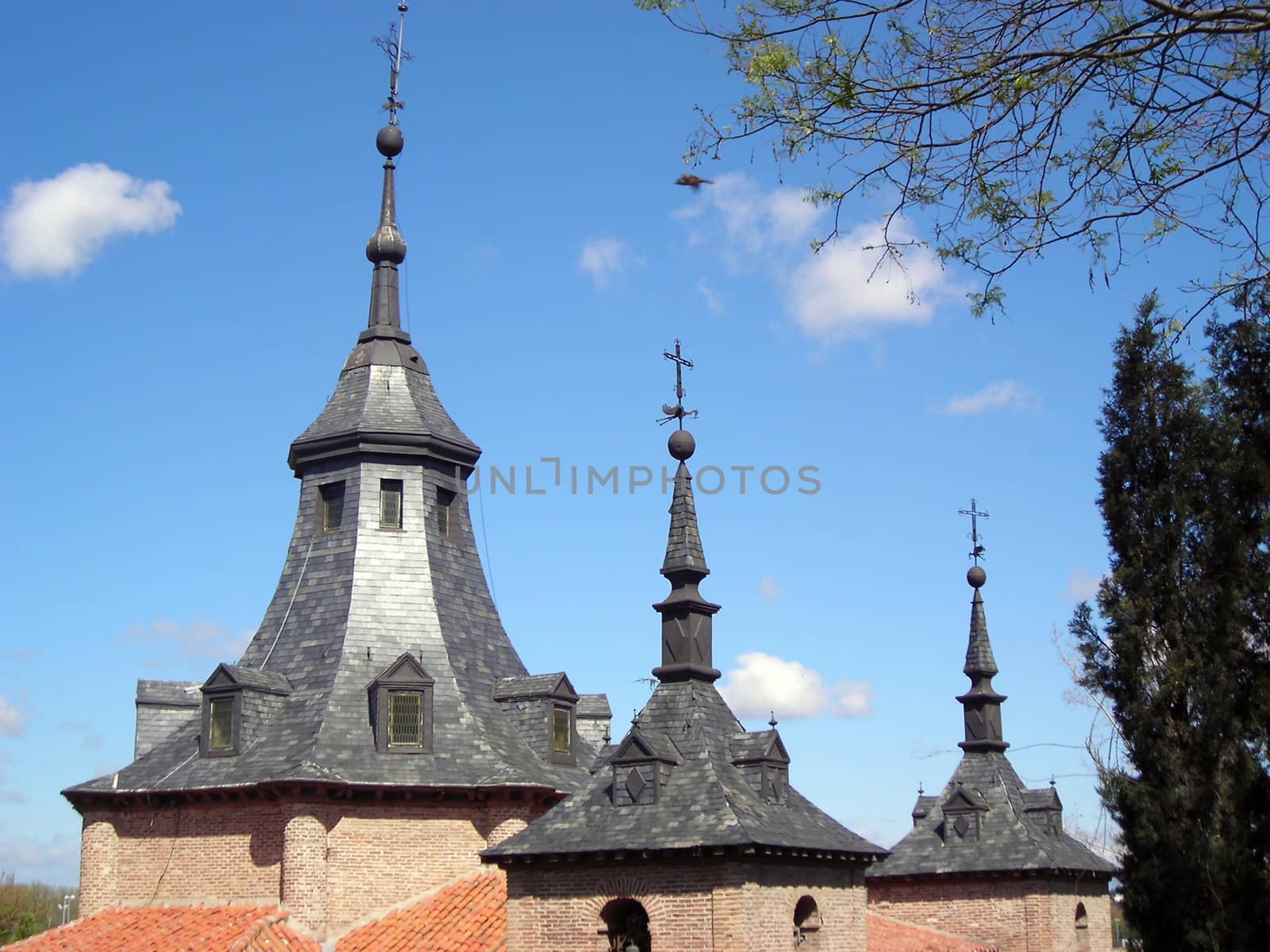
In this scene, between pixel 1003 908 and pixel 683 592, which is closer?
pixel 683 592

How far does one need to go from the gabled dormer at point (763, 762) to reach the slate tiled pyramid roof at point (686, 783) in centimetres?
2

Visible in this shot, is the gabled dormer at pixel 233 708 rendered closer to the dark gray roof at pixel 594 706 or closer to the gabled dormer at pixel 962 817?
the dark gray roof at pixel 594 706

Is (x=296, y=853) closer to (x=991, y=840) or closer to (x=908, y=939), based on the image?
(x=908, y=939)

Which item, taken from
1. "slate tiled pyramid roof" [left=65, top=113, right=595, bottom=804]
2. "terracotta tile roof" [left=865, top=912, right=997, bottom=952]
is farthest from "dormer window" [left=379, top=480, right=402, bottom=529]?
"terracotta tile roof" [left=865, top=912, right=997, bottom=952]

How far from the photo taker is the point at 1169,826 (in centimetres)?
1902

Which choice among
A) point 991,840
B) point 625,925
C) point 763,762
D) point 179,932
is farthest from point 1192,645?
point 991,840

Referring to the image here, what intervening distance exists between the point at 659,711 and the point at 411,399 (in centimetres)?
1005

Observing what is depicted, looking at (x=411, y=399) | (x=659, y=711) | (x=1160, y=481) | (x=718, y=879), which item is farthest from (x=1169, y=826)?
(x=411, y=399)

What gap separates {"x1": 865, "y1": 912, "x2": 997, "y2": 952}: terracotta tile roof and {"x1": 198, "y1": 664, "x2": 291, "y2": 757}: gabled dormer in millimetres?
13239

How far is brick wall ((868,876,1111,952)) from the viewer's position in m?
36.1

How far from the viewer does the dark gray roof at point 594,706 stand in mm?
31705

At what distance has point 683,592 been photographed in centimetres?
2548

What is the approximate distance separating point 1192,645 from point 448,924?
1294 cm

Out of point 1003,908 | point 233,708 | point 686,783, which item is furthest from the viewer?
point 1003,908
